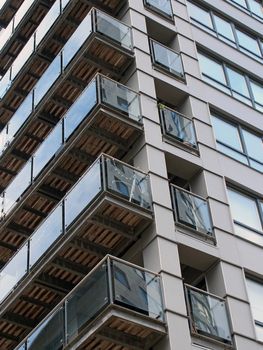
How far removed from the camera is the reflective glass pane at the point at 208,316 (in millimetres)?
16922

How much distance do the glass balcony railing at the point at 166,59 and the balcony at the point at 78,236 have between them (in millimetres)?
5515

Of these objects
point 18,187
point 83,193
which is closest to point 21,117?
point 18,187

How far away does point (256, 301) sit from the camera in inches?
740

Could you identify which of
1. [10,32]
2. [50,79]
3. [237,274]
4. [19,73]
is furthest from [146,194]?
[10,32]

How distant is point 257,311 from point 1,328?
703 centimetres

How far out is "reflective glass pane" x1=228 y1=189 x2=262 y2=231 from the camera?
813 inches

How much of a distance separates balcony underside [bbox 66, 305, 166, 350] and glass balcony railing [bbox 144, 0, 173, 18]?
12.6 m

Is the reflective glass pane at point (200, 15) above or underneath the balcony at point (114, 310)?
above

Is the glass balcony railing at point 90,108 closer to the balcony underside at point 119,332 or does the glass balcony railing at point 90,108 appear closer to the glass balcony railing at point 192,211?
the glass balcony railing at point 192,211

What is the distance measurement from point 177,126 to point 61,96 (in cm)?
466

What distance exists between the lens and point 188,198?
19453 mm

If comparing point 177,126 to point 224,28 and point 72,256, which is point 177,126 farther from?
point 224,28

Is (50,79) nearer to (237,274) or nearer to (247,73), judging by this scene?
(247,73)

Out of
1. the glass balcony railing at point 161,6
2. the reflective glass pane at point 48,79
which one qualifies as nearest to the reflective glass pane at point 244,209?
the reflective glass pane at point 48,79
